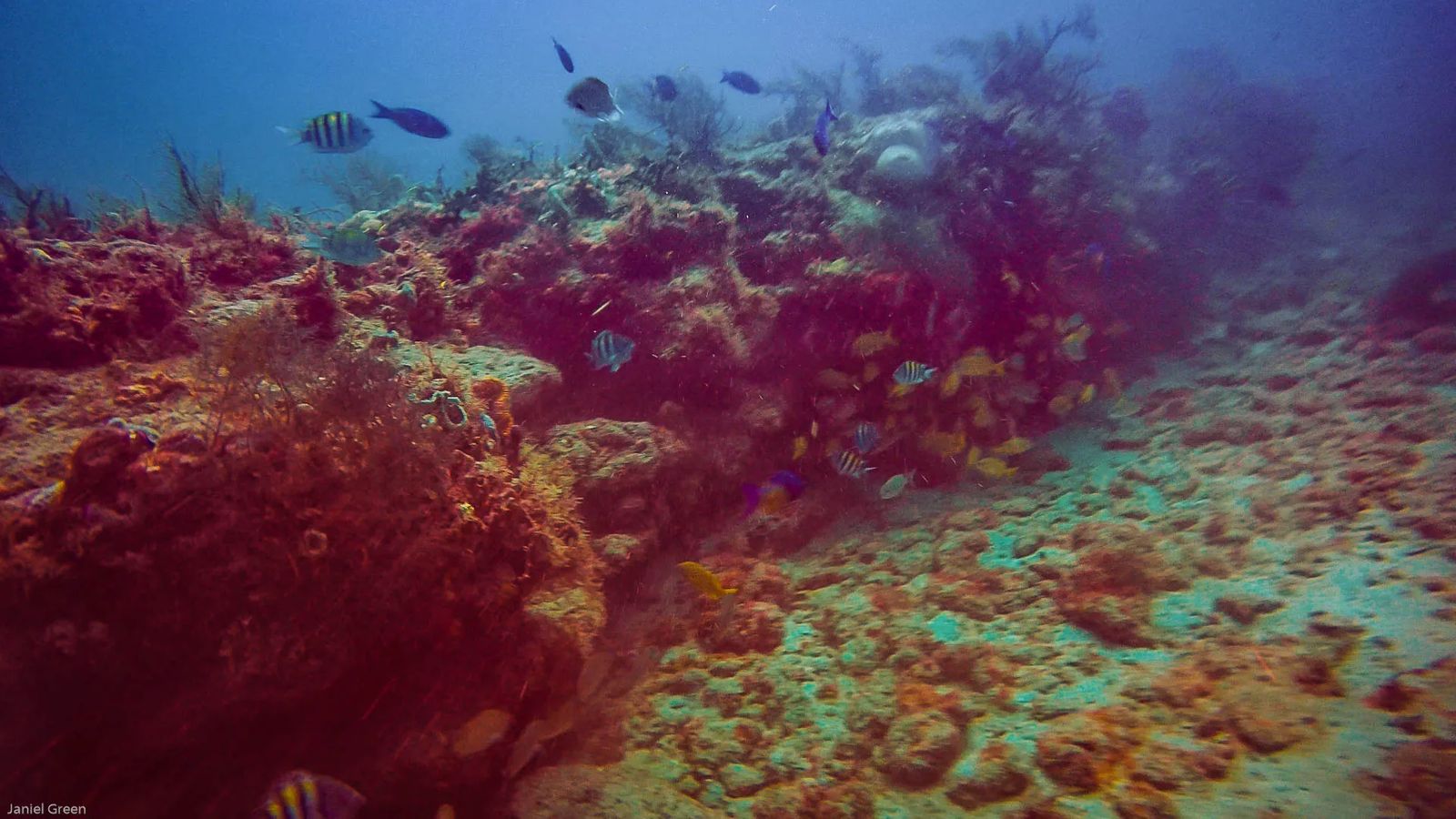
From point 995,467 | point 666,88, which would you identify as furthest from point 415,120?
point 995,467

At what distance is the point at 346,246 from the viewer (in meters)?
5.14

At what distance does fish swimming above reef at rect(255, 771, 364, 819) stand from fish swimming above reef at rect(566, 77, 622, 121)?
5.99 meters

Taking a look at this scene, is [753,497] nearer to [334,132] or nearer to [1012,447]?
[1012,447]

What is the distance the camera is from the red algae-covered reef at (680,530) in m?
2.92

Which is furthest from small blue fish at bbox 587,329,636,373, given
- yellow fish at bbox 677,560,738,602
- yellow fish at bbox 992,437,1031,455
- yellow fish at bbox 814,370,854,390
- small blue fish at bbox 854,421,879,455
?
yellow fish at bbox 992,437,1031,455

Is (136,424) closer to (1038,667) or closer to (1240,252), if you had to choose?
(1038,667)

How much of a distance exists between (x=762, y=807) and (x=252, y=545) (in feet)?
9.87

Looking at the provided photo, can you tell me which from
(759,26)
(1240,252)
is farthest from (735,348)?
(759,26)

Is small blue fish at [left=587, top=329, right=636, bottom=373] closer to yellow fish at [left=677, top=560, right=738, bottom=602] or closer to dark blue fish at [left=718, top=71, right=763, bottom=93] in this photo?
yellow fish at [left=677, top=560, right=738, bottom=602]

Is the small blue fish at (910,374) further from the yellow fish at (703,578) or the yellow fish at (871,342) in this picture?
the yellow fish at (703,578)

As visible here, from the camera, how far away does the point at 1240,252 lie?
15086mm

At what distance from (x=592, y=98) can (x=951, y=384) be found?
4.95 metres

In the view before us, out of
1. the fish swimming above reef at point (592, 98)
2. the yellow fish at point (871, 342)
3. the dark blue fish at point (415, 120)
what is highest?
Answer: the dark blue fish at point (415, 120)

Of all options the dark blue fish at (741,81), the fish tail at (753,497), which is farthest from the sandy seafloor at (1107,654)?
the dark blue fish at (741,81)
